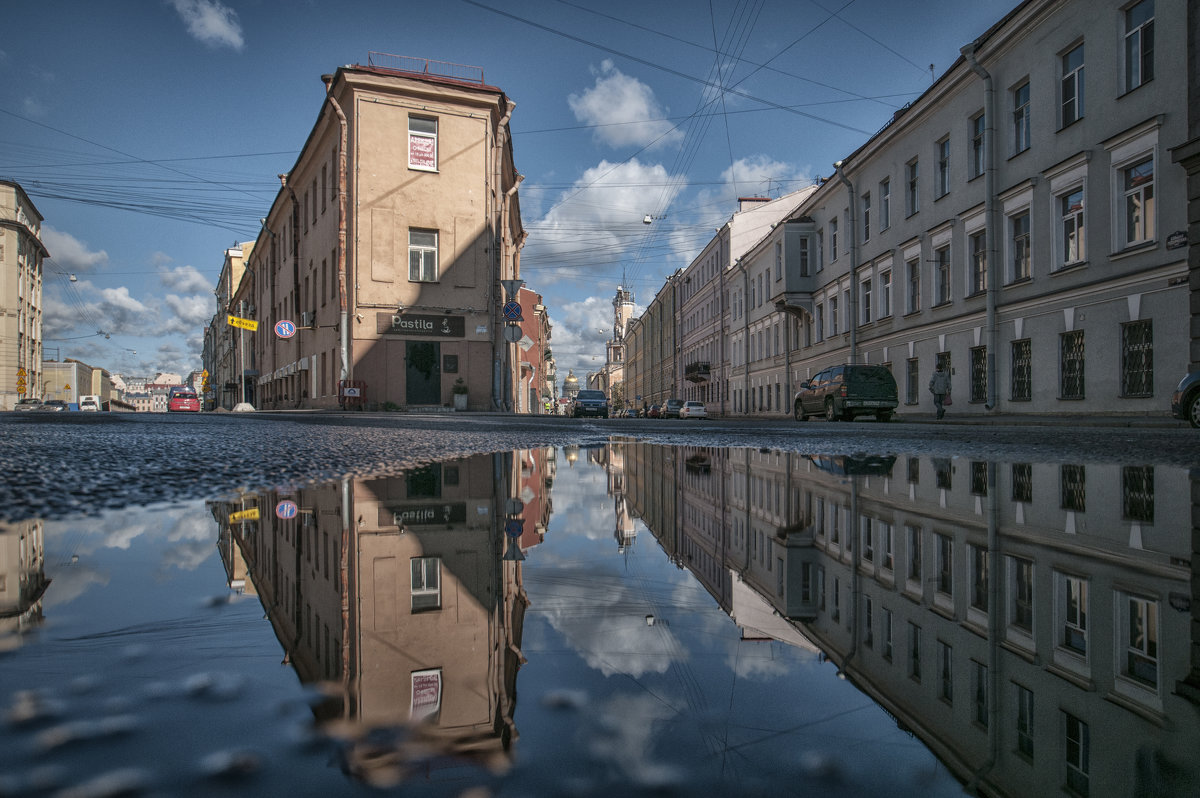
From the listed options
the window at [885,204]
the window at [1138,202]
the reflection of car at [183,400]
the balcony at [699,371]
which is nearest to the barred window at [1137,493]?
the window at [1138,202]

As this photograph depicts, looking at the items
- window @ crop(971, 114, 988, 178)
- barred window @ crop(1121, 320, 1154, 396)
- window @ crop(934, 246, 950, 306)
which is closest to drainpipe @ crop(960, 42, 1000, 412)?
window @ crop(971, 114, 988, 178)

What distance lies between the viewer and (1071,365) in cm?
1661

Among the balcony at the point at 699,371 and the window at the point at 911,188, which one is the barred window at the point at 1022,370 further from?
the balcony at the point at 699,371

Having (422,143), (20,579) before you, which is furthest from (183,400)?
(20,579)

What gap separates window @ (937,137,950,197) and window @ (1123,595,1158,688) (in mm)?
24798

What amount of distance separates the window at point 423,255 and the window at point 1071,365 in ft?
65.6

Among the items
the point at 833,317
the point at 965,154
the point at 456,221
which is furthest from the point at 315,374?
the point at 965,154

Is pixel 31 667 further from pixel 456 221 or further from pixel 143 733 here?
pixel 456 221

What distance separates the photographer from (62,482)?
9.41 feet

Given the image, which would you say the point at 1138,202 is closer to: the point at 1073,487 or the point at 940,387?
the point at 940,387

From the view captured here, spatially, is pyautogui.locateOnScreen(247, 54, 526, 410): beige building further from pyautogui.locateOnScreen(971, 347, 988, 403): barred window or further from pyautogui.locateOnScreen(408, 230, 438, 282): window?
pyautogui.locateOnScreen(971, 347, 988, 403): barred window

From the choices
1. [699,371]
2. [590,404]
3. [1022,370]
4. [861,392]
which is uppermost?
[699,371]

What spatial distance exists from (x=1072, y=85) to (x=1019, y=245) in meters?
4.05

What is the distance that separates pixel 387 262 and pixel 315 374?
774 cm
